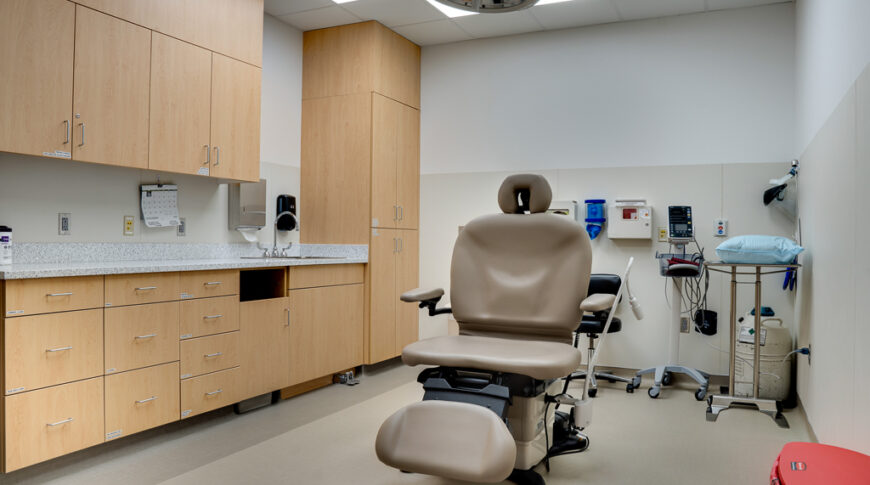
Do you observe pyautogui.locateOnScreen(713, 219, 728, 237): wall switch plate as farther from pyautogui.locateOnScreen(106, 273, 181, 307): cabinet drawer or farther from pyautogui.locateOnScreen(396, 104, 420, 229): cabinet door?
pyautogui.locateOnScreen(106, 273, 181, 307): cabinet drawer

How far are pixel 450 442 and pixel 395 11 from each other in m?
3.75

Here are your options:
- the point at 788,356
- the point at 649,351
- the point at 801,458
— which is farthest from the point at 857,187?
the point at 649,351

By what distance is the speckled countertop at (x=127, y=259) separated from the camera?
2.75 metres

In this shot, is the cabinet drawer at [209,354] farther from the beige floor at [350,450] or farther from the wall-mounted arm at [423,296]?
the wall-mounted arm at [423,296]

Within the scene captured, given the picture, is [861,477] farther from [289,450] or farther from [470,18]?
[470,18]

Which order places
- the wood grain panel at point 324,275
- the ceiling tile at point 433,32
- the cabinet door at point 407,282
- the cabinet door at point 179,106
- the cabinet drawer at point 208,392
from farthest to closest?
the cabinet door at point 407,282, the ceiling tile at point 433,32, the wood grain panel at point 324,275, the cabinet door at point 179,106, the cabinet drawer at point 208,392

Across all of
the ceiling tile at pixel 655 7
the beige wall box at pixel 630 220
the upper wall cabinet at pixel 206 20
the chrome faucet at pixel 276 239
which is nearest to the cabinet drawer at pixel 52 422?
the upper wall cabinet at pixel 206 20

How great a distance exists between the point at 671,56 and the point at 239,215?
12.1ft

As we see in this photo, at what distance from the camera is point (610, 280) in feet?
14.8

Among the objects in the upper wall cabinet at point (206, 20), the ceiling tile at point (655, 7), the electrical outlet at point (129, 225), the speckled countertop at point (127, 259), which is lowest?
the speckled countertop at point (127, 259)

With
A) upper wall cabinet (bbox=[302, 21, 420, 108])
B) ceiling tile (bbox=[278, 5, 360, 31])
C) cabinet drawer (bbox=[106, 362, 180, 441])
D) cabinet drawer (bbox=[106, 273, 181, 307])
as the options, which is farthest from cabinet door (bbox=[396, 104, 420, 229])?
cabinet drawer (bbox=[106, 362, 180, 441])

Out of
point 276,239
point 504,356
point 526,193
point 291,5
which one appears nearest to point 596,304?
point 504,356

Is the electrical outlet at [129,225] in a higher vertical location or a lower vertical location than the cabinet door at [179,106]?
lower

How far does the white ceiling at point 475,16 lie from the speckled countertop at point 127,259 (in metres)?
1.93
